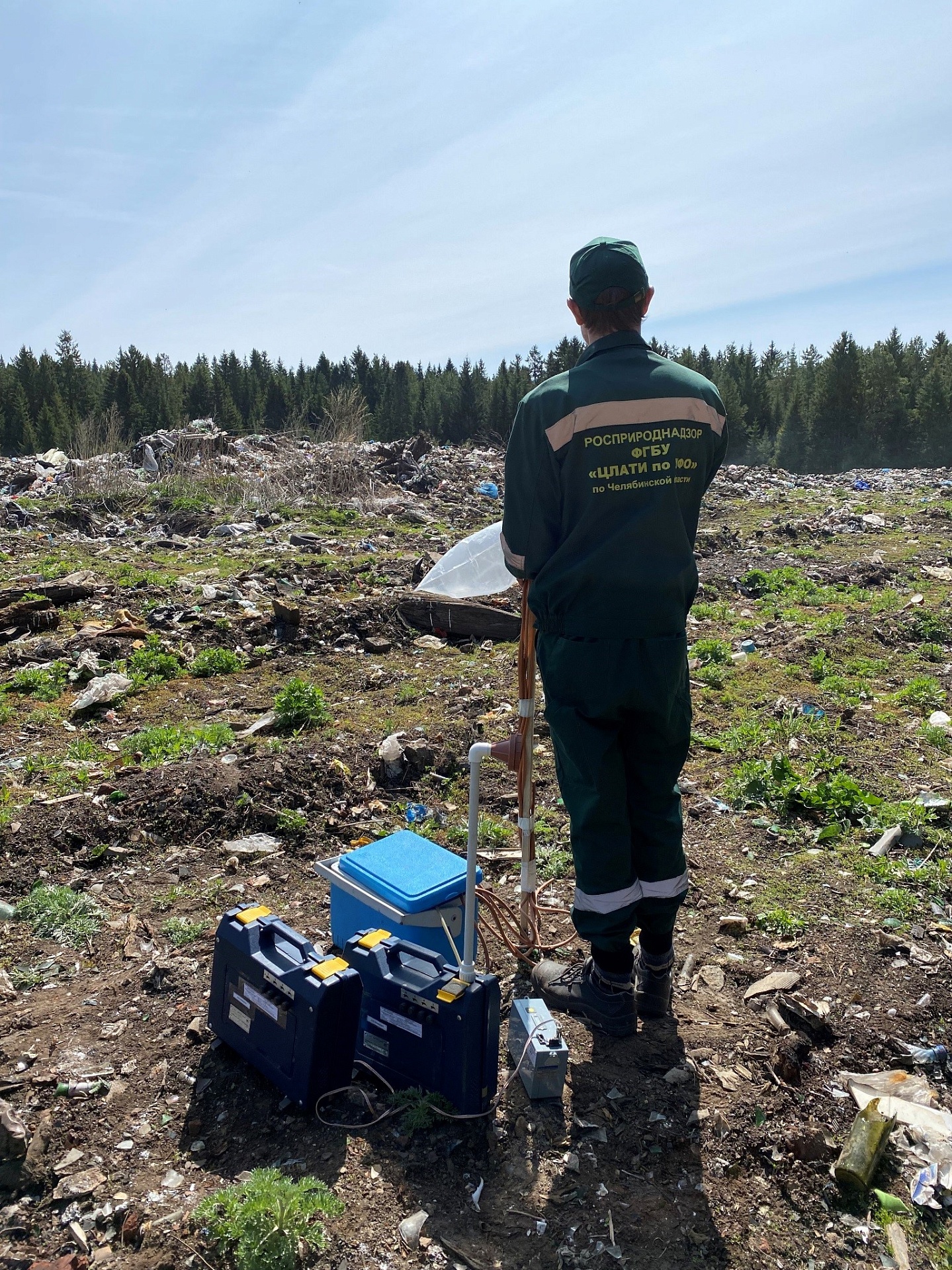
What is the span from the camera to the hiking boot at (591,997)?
2449 millimetres

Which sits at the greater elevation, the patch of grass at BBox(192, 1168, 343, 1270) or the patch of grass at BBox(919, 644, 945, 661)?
the patch of grass at BBox(919, 644, 945, 661)

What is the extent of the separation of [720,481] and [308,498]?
14.7 metres

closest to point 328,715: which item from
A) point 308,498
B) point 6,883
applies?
point 6,883

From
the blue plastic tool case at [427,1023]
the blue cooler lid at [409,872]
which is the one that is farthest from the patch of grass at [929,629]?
the blue plastic tool case at [427,1023]

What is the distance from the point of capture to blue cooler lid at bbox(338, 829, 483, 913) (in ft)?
8.12

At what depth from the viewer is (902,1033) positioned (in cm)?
244

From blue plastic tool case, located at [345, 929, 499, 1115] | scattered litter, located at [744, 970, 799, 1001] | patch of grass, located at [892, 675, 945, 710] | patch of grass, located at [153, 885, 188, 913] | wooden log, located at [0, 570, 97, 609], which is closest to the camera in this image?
blue plastic tool case, located at [345, 929, 499, 1115]

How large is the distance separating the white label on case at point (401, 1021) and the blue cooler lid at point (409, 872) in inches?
12.5

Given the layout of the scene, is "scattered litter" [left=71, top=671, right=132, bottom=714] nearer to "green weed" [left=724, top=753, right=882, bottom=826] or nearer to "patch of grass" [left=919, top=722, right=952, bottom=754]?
"green weed" [left=724, top=753, right=882, bottom=826]

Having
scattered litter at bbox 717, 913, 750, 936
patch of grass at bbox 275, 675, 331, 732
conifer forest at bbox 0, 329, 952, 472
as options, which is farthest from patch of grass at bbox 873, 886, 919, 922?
conifer forest at bbox 0, 329, 952, 472

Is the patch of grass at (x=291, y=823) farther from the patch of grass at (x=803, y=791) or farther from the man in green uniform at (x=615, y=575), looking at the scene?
the patch of grass at (x=803, y=791)

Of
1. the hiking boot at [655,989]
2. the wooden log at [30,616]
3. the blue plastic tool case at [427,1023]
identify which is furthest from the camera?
the wooden log at [30,616]

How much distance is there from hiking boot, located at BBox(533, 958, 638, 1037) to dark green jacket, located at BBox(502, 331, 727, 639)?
42.4 inches

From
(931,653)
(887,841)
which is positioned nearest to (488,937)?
(887,841)
